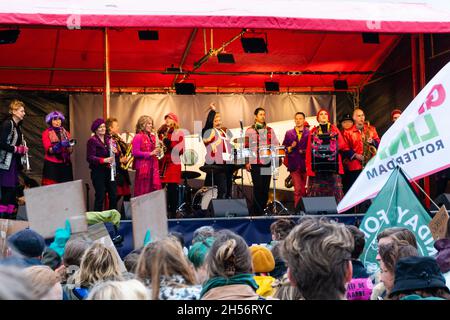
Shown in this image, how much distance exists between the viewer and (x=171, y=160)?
1361 cm

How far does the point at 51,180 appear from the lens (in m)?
12.2

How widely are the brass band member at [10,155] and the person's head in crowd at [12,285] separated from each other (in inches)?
373

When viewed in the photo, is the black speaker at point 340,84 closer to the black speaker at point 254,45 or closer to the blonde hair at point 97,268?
the black speaker at point 254,45

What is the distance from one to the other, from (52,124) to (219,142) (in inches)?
129

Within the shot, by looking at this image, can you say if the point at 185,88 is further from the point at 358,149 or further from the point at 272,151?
the point at 358,149

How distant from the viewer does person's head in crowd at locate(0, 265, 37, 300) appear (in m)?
1.97

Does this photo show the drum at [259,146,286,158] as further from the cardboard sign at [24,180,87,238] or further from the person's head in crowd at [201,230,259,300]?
the person's head in crowd at [201,230,259,300]

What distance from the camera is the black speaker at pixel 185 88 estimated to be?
55.4 ft

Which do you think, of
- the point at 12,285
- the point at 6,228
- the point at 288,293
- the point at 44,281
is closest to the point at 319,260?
the point at 288,293

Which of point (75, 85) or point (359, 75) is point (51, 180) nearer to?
point (75, 85)

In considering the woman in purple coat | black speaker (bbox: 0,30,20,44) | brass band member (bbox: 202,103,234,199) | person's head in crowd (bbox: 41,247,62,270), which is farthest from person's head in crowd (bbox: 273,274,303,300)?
brass band member (bbox: 202,103,234,199)

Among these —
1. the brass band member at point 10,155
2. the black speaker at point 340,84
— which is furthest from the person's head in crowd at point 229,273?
the black speaker at point 340,84
